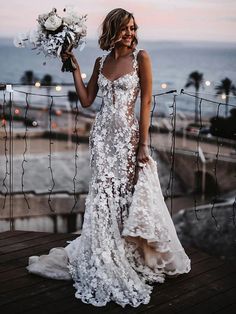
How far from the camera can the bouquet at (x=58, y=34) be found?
2.98 metres

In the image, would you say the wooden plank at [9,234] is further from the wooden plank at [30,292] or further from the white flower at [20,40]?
the white flower at [20,40]

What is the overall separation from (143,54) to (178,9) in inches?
1799

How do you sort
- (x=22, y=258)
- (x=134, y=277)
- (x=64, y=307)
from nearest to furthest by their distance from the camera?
1. (x=64, y=307)
2. (x=134, y=277)
3. (x=22, y=258)

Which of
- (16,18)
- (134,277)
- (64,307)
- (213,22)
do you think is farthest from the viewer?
(213,22)

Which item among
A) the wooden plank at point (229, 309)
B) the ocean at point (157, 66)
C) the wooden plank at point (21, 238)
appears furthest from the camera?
the ocean at point (157, 66)

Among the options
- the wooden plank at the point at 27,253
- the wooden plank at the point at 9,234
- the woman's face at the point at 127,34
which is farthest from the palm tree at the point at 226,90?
the wooden plank at the point at 9,234

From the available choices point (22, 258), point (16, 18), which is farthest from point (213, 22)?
point (22, 258)

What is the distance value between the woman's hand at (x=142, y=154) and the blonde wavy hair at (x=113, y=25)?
0.61 meters

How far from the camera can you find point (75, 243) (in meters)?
3.36

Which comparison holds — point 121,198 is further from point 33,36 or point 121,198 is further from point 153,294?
point 33,36

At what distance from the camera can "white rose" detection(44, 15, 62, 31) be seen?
9.69ft

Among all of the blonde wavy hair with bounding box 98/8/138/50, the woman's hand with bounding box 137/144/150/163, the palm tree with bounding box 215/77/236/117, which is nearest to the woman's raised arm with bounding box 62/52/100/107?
the blonde wavy hair with bounding box 98/8/138/50

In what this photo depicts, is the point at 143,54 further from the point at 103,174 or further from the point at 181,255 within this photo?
the point at 181,255

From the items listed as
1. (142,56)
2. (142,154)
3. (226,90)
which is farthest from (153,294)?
(226,90)
